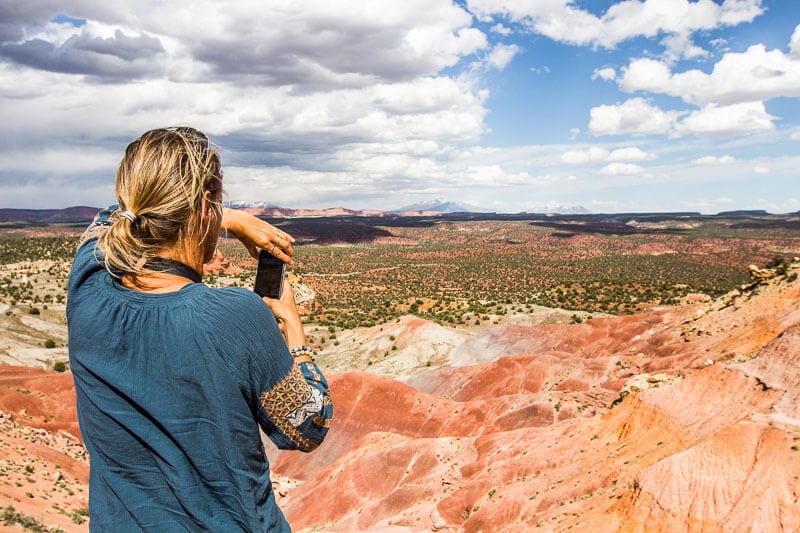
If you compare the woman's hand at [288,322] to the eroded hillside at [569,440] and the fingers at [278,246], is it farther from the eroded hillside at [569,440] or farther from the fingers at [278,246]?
the eroded hillside at [569,440]

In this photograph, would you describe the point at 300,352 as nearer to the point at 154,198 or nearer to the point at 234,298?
the point at 234,298

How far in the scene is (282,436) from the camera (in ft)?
6.02

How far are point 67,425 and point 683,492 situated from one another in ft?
87.7

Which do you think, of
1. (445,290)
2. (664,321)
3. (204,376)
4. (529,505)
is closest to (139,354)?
(204,376)

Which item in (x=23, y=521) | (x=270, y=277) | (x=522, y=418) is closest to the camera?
(x=270, y=277)

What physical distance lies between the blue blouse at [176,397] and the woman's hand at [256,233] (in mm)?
442

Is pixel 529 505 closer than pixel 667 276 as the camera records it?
Yes

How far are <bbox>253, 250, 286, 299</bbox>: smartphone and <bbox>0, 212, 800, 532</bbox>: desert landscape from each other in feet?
1.37

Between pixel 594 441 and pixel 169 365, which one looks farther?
pixel 594 441

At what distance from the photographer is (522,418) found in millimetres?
20281

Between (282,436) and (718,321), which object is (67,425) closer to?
(282,436)

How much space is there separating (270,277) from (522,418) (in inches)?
778

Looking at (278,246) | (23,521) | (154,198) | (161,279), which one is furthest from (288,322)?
(23,521)

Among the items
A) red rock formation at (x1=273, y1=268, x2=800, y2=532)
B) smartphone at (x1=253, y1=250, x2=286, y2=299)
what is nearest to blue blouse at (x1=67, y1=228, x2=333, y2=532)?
smartphone at (x1=253, y1=250, x2=286, y2=299)
